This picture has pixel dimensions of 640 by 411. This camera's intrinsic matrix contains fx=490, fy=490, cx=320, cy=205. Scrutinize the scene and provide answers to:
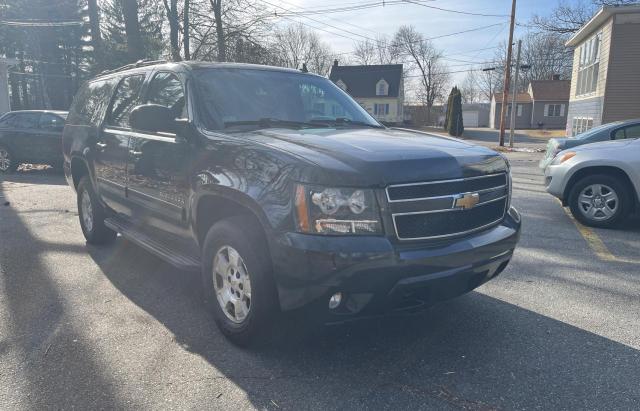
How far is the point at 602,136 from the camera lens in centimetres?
926

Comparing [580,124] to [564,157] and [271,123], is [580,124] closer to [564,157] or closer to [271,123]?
[564,157]

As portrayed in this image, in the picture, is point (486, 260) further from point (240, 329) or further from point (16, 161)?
point (16, 161)


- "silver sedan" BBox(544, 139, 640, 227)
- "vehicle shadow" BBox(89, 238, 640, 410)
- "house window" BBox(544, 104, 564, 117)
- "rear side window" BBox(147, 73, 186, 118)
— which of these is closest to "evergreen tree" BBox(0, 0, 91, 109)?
"rear side window" BBox(147, 73, 186, 118)

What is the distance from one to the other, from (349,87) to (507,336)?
5842 centimetres

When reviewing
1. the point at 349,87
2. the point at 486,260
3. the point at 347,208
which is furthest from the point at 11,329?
the point at 349,87

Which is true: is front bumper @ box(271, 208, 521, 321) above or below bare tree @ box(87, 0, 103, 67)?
below

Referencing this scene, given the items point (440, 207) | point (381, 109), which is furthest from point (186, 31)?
point (381, 109)

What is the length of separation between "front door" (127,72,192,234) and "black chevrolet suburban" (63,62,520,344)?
0.02 meters

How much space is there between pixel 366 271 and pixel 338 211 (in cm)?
36

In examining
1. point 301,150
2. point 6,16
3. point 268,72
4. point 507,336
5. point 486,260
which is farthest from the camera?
point 6,16

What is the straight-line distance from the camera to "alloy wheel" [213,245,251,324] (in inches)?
126

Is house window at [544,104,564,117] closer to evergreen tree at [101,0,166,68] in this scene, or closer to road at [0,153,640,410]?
evergreen tree at [101,0,166,68]

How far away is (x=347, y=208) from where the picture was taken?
273 cm

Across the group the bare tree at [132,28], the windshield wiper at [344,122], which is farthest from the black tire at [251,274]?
the bare tree at [132,28]
